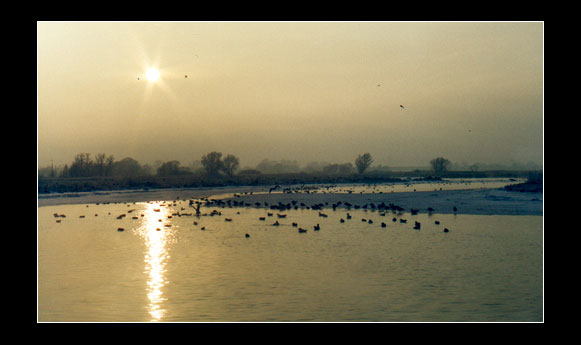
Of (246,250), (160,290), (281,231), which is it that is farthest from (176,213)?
(160,290)

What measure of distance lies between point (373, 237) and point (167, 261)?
8.83 meters

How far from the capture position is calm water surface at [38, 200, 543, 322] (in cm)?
1254

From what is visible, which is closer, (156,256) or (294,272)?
(294,272)

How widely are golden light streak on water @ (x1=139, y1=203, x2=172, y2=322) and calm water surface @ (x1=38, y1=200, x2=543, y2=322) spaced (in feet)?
0.19

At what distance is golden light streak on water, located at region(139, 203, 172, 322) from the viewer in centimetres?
1318

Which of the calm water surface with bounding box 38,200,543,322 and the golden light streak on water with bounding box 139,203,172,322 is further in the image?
the golden light streak on water with bounding box 139,203,172,322

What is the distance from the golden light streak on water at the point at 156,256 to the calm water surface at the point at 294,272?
0.06 m

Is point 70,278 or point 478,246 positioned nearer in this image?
point 70,278

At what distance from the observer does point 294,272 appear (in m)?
16.3

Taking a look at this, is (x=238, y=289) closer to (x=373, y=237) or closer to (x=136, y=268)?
(x=136, y=268)

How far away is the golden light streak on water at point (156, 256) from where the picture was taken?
1318cm

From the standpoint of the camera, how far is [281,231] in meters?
25.5

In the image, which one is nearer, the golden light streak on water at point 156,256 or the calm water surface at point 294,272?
the calm water surface at point 294,272

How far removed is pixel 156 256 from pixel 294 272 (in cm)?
578
